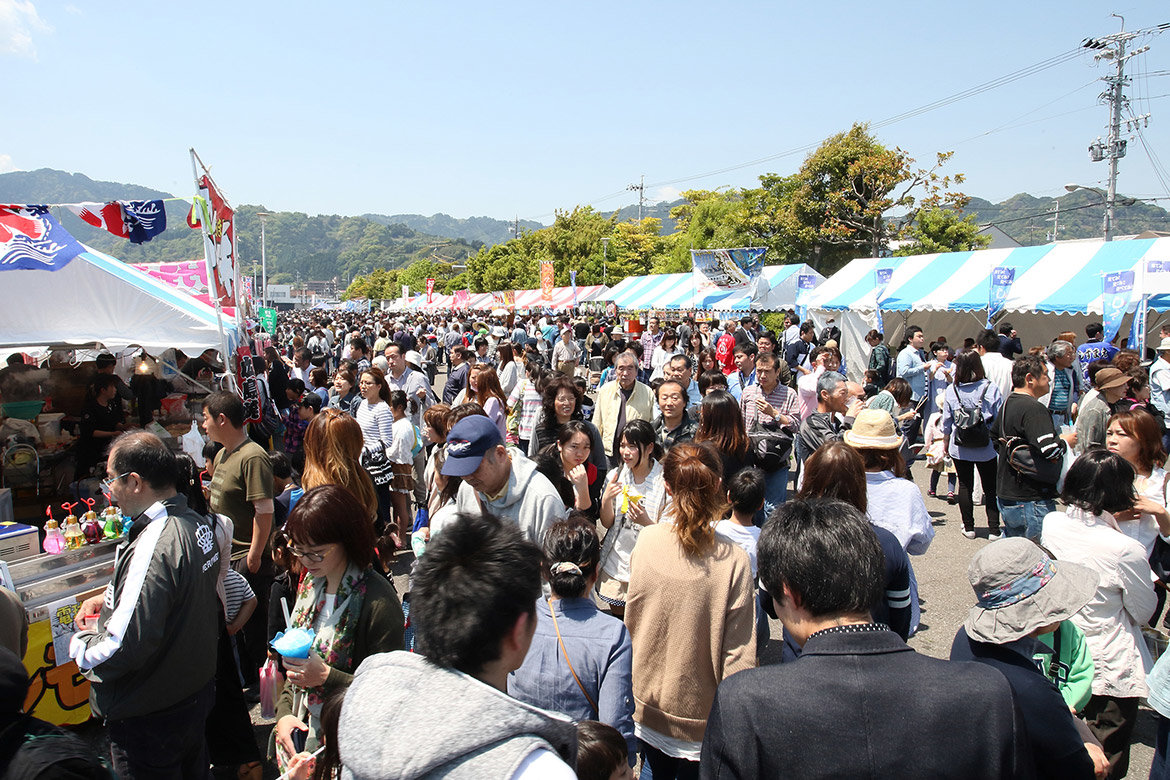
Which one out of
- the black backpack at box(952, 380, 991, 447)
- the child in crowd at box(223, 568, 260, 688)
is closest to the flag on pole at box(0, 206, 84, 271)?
the child in crowd at box(223, 568, 260, 688)

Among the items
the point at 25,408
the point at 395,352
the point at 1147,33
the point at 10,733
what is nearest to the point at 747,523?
the point at 10,733

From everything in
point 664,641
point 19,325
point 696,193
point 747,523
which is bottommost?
point 664,641

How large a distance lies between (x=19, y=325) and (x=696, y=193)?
51.7m

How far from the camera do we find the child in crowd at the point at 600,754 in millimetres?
1844

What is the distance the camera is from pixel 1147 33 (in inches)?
1033

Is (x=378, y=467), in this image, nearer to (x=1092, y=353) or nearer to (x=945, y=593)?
(x=945, y=593)

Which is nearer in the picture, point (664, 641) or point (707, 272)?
point (664, 641)

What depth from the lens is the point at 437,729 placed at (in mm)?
1161

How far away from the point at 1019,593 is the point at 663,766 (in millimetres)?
1414

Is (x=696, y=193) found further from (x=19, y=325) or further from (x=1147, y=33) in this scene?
(x=19, y=325)

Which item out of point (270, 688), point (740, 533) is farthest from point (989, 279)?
point (270, 688)

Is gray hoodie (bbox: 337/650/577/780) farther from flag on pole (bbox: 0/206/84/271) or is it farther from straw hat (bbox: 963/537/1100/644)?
flag on pole (bbox: 0/206/84/271)

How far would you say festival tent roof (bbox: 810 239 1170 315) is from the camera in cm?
1245

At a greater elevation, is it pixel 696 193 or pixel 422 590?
pixel 696 193
